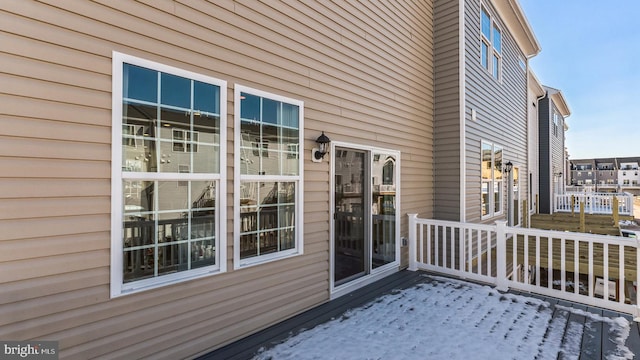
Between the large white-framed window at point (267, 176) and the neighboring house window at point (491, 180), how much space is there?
16.5ft

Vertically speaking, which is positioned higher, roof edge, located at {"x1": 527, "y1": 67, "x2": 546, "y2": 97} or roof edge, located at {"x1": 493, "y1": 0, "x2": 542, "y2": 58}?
roof edge, located at {"x1": 493, "y1": 0, "x2": 542, "y2": 58}

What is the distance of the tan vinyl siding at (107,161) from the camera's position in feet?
5.79

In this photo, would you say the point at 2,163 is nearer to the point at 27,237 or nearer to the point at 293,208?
the point at 27,237

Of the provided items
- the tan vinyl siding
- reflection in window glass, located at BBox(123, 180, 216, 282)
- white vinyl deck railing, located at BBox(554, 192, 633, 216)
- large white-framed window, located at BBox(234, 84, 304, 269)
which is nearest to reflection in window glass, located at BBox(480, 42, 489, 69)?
the tan vinyl siding

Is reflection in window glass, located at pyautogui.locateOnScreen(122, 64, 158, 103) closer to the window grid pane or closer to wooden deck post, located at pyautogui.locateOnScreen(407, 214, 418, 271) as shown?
the window grid pane

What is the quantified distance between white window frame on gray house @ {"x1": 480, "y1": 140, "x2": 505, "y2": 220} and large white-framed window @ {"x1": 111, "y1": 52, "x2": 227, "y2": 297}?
5.89m

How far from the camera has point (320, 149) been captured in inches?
142

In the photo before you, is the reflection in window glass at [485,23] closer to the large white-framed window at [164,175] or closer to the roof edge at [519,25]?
the roof edge at [519,25]

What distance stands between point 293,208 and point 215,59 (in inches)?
65.8

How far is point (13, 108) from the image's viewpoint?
1.73m

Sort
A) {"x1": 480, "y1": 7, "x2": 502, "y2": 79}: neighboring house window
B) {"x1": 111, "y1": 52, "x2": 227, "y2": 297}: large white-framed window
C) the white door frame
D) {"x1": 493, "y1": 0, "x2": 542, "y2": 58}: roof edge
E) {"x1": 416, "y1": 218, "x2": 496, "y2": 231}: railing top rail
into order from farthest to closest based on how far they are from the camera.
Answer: {"x1": 493, "y1": 0, "x2": 542, "y2": 58}: roof edge < {"x1": 480, "y1": 7, "x2": 502, "y2": 79}: neighboring house window < {"x1": 416, "y1": 218, "x2": 496, "y2": 231}: railing top rail < the white door frame < {"x1": 111, "y1": 52, "x2": 227, "y2": 297}: large white-framed window

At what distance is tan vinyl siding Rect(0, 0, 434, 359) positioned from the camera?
177 centimetres

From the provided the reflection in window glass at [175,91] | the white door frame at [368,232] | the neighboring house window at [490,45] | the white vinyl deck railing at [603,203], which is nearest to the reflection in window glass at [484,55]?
the neighboring house window at [490,45]

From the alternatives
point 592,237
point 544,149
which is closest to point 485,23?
point 592,237
